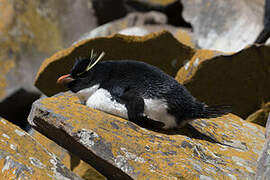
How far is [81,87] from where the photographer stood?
368cm

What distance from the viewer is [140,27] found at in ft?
25.9

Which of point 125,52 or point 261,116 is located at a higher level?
point 125,52

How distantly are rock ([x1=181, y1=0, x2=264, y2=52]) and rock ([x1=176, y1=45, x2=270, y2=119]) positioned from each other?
152 centimetres

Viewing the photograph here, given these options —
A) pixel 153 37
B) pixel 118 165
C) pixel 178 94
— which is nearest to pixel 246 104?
pixel 153 37

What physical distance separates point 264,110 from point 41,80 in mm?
3172

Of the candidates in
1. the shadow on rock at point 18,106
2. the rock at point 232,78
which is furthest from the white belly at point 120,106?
the shadow on rock at point 18,106

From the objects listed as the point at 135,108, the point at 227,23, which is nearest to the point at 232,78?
the point at 227,23

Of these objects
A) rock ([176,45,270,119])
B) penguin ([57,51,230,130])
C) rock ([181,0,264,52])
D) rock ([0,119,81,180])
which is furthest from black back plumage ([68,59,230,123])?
rock ([181,0,264,52])

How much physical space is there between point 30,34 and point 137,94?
5226 mm

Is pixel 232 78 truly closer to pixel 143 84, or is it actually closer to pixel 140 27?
pixel 143 84

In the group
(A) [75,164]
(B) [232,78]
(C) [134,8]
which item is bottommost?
(A) [75,164]

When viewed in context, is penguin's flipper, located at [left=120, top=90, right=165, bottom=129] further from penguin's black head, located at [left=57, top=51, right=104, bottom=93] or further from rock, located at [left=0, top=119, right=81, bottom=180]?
rock, located at [left=0, top=119, right=81, bottom=180]

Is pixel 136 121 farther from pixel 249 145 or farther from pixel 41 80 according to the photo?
pixel 41 80

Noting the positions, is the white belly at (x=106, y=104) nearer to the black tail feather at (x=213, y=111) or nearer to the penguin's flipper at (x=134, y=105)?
the penguin's flipper at (x=134, y=105)
